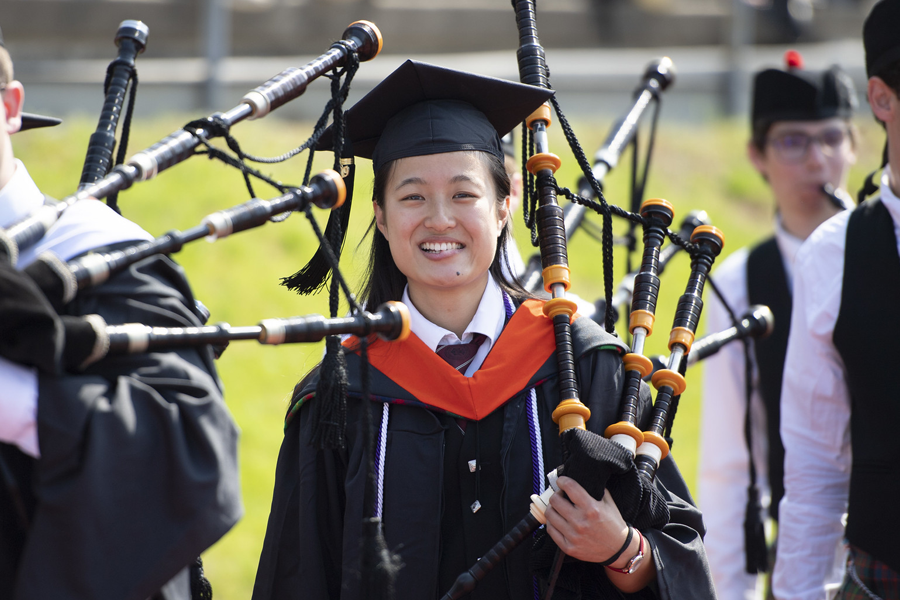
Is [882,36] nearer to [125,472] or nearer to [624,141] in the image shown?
[624,141]

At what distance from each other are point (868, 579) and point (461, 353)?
1.18 metres

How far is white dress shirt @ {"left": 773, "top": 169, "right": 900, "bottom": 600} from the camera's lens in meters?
2.59

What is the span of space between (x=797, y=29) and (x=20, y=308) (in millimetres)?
12120

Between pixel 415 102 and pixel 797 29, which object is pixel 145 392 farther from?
pixel 797 29

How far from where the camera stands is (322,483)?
7.25 feet

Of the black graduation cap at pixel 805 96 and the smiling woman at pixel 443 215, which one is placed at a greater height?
the black graduation cap at pixel 805 96

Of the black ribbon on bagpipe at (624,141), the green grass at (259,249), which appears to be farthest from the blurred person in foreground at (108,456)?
the green grass at (259,249)

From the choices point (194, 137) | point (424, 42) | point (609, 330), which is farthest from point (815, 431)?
point (424, 42)

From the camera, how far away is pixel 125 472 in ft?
5.55

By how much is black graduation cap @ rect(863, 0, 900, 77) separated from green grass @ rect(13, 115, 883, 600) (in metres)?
2.68

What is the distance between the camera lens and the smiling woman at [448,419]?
2.11 metres

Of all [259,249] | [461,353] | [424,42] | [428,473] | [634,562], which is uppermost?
[424,42]

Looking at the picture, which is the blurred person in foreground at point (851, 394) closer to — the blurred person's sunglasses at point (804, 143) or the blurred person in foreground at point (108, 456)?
the blurred person's sunglasses at point (804, 143)

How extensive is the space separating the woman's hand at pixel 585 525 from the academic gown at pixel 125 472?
632mm
